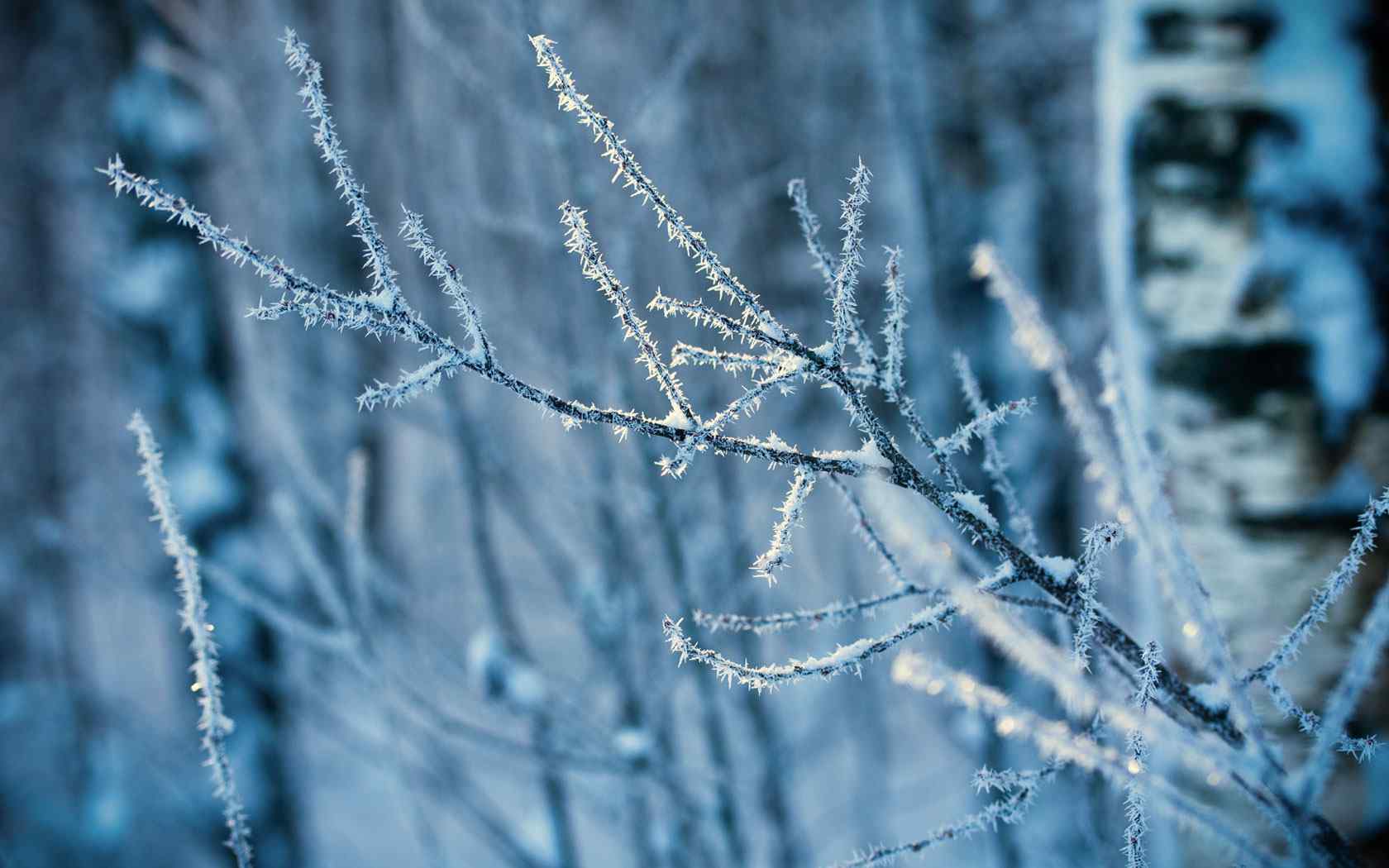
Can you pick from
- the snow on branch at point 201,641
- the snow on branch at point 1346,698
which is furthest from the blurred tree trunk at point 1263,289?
the snow on branch at point 201,641

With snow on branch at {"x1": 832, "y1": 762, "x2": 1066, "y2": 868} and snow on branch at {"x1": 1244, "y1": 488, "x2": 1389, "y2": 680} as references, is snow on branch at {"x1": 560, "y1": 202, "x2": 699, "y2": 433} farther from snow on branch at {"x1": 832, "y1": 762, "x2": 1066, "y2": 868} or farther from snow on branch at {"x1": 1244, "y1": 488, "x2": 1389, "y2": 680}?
snow on branch at {"x1": 1244, "y1": 488, "x2": 1389, "y2": 680}

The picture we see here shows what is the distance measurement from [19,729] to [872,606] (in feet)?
19.9

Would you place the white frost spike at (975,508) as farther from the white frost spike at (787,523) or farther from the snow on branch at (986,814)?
the snow on branch at (986,814)

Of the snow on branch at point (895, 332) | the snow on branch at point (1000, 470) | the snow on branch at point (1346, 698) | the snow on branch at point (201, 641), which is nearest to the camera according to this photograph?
the snow on branch at point (1346, 698)

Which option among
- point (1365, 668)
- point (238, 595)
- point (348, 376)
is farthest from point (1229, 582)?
point (348, 376)

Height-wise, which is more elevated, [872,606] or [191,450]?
[191,450]

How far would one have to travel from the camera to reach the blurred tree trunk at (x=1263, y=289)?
1278 millimetres

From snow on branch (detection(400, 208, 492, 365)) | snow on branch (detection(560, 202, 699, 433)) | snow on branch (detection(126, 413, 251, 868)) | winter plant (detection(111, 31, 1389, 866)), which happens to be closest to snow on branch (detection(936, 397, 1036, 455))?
winter plant (detection(111, 31, 1389, 866))

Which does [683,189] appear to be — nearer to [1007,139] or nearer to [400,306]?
[1007,139]

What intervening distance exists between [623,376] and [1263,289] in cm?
115

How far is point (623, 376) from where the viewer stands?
5.17ft

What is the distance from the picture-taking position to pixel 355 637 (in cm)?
129

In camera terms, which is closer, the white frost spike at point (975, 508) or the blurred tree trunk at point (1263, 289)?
the white frost spike at point (975, 508)

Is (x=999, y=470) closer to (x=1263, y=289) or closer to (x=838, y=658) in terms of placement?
(x=838, y=658)
